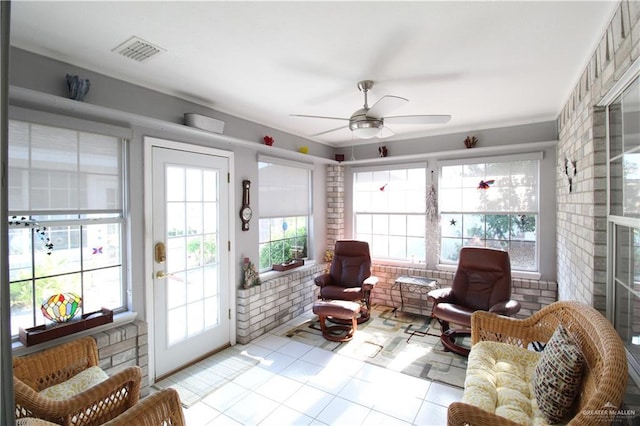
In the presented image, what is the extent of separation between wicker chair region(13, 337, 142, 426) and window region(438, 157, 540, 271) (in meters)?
3.95

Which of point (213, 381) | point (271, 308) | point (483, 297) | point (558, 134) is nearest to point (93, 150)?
point (213, 381)

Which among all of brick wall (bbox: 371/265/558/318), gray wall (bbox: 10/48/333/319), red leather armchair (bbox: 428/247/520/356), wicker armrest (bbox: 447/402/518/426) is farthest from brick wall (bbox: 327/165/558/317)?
wicker armrest (bbox: 447/402/518/426)

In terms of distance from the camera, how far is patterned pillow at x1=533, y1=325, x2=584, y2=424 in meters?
1.54

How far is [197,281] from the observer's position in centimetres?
322

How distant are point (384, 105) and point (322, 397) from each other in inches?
92.8

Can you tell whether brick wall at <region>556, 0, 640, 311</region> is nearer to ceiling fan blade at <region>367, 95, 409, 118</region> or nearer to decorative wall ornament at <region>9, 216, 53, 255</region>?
ceiling fan blade at <region>367, 95, 409, 118</region>

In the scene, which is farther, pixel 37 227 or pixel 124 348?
pixel 124 348

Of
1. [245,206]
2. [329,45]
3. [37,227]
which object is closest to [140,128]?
[37,227]

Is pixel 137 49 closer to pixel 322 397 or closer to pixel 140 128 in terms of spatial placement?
pixel 140 128

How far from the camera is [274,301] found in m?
3.98

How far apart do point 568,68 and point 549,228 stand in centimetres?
213

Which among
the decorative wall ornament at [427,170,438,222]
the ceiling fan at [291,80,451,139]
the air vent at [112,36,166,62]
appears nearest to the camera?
the air vent at [112,36,166,62]

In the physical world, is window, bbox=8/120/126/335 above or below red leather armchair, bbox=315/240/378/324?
above

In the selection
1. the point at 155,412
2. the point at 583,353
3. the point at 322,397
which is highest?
the point at 583,353
